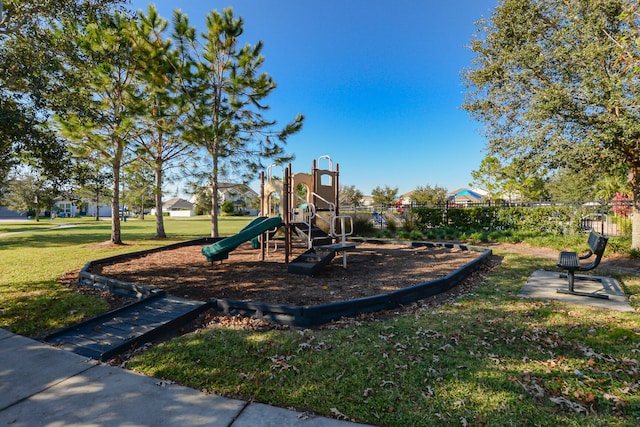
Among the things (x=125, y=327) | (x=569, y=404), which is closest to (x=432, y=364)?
(x=569, y=404)

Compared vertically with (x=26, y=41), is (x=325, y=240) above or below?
below

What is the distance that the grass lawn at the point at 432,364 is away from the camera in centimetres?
237

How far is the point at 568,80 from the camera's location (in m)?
8.73

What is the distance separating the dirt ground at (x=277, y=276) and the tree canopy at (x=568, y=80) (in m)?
4.29

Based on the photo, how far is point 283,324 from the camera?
4059 mm

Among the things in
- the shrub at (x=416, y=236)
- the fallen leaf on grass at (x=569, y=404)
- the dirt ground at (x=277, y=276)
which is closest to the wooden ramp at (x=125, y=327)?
the dirt ground at (x=277, y=276)

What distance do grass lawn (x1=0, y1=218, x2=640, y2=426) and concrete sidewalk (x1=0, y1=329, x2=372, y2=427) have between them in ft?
0.48

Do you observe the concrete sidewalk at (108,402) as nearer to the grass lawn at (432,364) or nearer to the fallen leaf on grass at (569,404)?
the grass lawn at (432,364)

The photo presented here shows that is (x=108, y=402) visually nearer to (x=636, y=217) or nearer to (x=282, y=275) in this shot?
(x=282, y=275)

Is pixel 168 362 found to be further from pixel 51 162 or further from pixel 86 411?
pixel 51 162

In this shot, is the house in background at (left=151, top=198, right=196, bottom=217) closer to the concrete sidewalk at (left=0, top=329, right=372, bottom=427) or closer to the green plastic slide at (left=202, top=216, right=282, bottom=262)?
the green plastic slide at (left=202, top=216, right=282, bottom=262)

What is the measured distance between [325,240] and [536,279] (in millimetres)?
5358

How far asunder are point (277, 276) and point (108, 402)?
14.3 feet

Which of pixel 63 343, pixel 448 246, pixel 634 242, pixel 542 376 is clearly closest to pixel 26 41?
pixel 63 343
